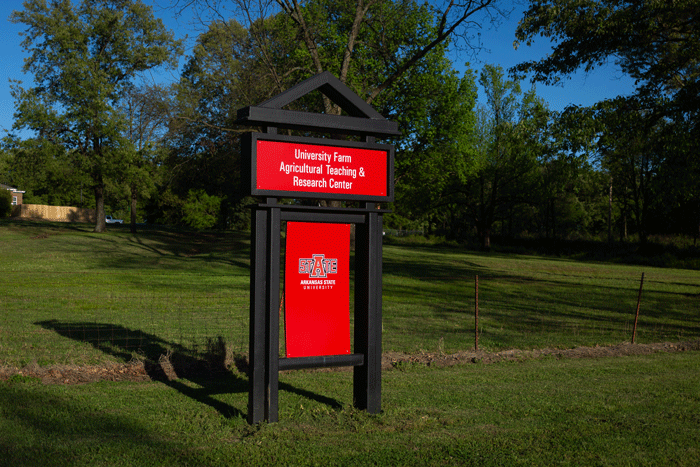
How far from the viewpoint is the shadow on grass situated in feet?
21.8

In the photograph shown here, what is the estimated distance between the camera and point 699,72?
1919 cm

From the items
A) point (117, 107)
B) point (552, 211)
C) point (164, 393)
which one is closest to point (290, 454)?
point (164, 393)

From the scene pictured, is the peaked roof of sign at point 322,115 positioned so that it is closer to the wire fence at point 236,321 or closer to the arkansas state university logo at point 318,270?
the arkansas state university logo at point 318,270

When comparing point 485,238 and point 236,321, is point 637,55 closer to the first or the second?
point 236,321

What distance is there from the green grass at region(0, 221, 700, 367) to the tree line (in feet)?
12.7

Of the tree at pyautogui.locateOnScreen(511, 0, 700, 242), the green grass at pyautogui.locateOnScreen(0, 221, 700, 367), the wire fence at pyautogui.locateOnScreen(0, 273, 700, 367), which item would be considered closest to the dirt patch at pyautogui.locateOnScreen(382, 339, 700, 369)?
the wire fence at pyautogui.locateOnScreen(0, 273, 700, 367)

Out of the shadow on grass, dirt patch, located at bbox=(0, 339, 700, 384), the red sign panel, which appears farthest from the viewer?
dirt patch, located at bbox=(0, 339, 700, 384)

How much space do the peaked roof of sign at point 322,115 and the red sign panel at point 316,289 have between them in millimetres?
1014

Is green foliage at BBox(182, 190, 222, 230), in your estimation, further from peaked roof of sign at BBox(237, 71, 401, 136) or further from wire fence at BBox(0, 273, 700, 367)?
peaked roof of sign at BBox(237, 71, 401, 136)

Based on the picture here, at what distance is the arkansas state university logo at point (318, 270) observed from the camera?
19.2 feet

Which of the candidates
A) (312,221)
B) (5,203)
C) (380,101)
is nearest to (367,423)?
(312,221)

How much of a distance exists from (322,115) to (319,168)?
574 millimetres

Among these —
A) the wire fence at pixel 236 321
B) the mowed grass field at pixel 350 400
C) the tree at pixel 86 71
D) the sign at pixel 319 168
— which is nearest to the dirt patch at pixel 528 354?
the mowed grass field at pixel 350 400

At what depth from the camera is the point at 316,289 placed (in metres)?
5.91
